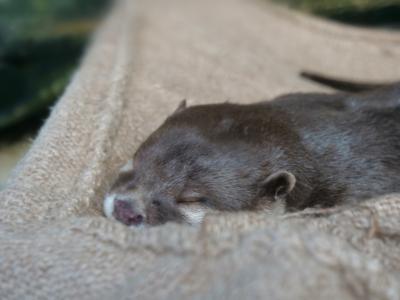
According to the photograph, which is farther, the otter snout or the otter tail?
the otter tail

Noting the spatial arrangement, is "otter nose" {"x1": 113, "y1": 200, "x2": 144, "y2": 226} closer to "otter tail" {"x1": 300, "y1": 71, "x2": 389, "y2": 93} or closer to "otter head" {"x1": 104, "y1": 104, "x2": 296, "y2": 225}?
"otter head" {"x1": 104, "y1": 104, "x2": 296, "y2": 225}

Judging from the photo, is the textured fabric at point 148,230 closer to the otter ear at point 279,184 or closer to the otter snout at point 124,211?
the otter snout at point 124,211

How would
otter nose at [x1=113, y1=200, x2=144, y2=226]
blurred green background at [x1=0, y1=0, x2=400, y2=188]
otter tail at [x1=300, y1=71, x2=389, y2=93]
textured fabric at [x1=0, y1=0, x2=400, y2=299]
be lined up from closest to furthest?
textured fabric at [x1=0, y1=0, x2=400, y2=299] → otter nose at [x1=113, y1=200, x2=144, y2=226] → otter tail at [x1=300, y1=71, x2=389, y2=93] → blurred green background at [x1=0, y1=0, x2=400, y2=188]

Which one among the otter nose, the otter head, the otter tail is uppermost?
the otter head

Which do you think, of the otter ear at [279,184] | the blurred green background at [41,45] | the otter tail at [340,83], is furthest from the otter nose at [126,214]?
the blurred green background at [41,45]

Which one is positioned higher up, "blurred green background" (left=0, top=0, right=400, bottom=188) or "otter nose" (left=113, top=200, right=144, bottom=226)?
"otter nose" (left=113, top=200, right=144, bottom=226)

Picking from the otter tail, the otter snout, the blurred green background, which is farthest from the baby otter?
the blurred green background

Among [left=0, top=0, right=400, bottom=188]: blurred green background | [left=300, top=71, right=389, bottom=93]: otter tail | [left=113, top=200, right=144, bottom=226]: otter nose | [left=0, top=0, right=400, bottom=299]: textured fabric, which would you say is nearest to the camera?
[left=0, top=0, right=400, bottom=299]: textured fabric

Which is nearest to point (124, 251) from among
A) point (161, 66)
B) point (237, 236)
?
point (237, 236)
